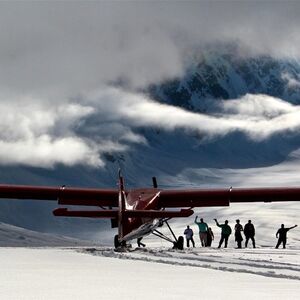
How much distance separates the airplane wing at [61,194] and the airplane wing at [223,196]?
207cm

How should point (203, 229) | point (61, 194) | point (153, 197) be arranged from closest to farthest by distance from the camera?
point (153, 197)
point (61, 194)
point (203, 229)

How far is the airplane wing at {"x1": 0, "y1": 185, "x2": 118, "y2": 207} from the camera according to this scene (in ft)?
90.5

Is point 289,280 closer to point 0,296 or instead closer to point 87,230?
point 0,296

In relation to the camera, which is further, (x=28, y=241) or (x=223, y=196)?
(x=28, y=241)

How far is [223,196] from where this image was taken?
27.2 meters

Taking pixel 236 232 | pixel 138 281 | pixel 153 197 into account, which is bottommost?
pixel 138 281

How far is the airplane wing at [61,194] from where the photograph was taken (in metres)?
27.6

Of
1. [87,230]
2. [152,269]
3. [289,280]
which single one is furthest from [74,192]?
[87,230]

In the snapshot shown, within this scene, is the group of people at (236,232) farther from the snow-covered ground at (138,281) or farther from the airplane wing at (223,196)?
the snow-covered ground at (138,281)

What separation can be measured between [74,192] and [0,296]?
18.7 metres

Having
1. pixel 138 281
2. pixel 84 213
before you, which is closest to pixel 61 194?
pixel 84 213

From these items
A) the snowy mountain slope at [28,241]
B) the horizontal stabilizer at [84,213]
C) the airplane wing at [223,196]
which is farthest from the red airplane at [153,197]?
the snowy mountain slope at [28,241]

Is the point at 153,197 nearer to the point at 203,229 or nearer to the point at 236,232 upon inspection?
the point at 203,229

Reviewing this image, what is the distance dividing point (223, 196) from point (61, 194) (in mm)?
5592
